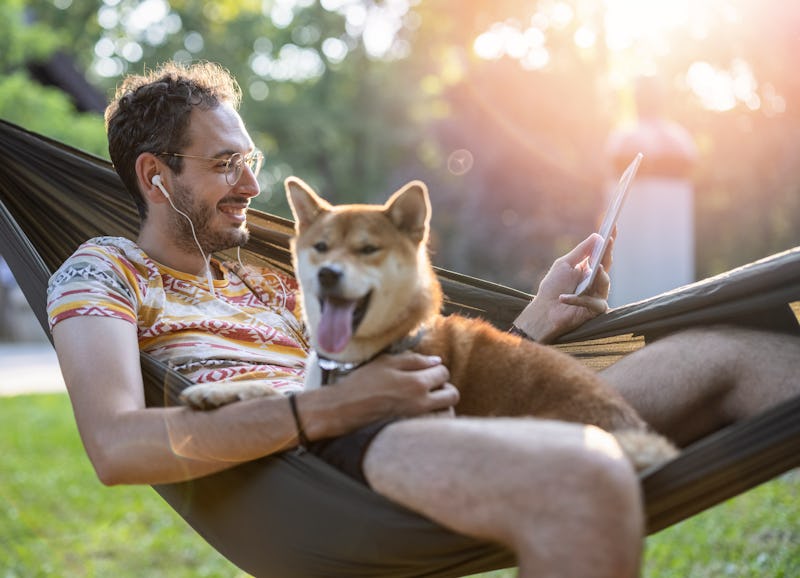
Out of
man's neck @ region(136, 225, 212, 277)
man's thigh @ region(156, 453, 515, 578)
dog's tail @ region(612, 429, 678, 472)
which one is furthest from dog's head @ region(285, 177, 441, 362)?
dog's tail @ region(612, 429, 678, 472)

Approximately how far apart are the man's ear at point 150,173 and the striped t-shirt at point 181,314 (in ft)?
0.72

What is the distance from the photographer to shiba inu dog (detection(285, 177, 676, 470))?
2234 millimetres

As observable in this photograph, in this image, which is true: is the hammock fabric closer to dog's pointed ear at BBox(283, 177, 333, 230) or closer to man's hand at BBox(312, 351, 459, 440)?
man's hand at BBox(312, 351, 459, 440)

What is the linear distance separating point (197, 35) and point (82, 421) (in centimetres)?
2167

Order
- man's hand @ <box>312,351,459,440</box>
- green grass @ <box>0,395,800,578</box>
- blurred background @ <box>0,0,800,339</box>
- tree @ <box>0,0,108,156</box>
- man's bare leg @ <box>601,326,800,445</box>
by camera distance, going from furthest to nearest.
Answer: blurred background @ <box>0,0,800,339</box>
tree @ <box>0,0,108,156</box>
green grass @ <box>0,395,800,578</box>
man's bare leg @ <box>601,326,800,445</box>
man's hand @ <box>312,351,459,440</box>

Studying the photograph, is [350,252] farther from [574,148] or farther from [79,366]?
[574,148]

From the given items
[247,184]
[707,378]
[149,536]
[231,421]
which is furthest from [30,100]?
[707,378]

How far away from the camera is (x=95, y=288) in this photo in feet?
7.97

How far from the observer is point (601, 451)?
5.68 ft

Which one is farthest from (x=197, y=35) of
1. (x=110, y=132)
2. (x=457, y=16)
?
(x=110, y=132)

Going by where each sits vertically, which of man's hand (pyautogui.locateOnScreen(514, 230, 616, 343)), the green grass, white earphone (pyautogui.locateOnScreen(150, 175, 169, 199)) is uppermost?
white earphone (pyautogui.locateOnScreen(150, 175, 169, 199))

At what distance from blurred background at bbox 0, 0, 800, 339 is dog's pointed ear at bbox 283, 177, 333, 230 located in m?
13.5

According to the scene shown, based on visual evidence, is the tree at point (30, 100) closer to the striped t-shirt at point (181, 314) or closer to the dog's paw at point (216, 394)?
the striped t-shirt at point (181, 314)

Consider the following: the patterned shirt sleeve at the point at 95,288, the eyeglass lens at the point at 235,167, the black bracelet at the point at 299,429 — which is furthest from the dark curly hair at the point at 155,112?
the black bracelet at the point at 299,429
